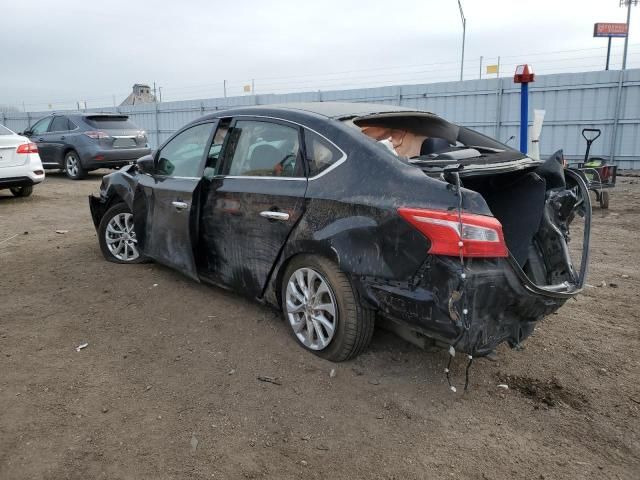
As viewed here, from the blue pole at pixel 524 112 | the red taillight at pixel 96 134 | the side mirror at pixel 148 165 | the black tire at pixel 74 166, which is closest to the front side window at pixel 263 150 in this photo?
the side mirror at pixel 148 165

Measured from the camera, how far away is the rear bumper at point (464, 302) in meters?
2.56

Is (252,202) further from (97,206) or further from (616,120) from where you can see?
(616,120)

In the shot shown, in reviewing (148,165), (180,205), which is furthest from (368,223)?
(148,165)

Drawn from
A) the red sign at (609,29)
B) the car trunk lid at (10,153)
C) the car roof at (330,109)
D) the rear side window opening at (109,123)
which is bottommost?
the car trunk lid at (10,153)

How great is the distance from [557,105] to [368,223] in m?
13.0

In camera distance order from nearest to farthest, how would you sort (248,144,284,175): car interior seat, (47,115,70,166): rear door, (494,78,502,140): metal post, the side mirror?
(248,144,284,175): car interior seat → the side mirror → (47,115,70,166): rear door → (494,78,502,140): metal post

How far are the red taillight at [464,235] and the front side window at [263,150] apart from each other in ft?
3.51

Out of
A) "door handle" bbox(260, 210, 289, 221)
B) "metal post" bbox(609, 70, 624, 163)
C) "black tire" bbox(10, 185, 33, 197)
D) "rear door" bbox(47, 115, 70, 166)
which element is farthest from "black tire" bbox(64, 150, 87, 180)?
"metal post" bbox(609, 70, 624, 163)

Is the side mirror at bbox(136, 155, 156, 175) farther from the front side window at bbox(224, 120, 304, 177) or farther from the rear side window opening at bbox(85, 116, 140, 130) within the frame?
the rear side window opening at bbox(85, 116, 140, 130)

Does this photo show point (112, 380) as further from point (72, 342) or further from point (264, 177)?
point (264, 177)

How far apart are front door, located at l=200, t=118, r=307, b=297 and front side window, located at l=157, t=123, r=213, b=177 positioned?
315 millimetres

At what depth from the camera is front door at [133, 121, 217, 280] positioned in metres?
4.12

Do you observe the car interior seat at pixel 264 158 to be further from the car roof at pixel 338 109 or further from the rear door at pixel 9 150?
the rear door at pixel 9 150

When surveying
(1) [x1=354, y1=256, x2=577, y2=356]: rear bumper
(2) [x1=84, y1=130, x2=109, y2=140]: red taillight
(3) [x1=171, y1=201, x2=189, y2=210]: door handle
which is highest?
(2) [x1=84, y1=130, x2=109, y2=140]: red taillight
